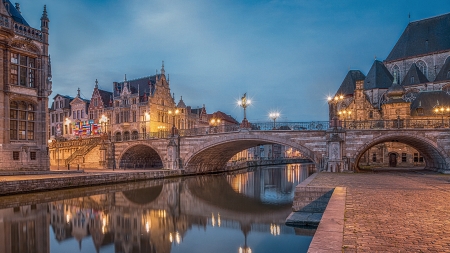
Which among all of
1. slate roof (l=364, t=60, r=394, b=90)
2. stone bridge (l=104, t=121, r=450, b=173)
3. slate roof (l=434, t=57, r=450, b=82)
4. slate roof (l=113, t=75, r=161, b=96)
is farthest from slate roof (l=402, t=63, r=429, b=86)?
slate roof (l=113, t=75, r=161, b=96)

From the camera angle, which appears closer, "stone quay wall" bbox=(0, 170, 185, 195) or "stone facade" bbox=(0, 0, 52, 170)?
"stone quay wall" bbox=(0, 170, 185, 195)

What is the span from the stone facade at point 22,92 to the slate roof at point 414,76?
48.6m

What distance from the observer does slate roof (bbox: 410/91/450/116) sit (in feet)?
142

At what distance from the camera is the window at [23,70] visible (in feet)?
92.7

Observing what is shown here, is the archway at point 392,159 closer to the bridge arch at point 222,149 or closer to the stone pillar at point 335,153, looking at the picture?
the bridge arch at point 222,149

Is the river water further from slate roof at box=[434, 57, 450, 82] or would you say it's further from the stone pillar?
slate roof at box=[434, 57, 450, 82]

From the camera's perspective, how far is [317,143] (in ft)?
95.5

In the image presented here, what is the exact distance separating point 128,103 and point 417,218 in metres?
51.9

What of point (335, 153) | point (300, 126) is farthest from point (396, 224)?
point (300, 126)

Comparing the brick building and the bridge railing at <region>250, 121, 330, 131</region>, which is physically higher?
the brick building

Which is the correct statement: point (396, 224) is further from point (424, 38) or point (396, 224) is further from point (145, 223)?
point (424, 38)

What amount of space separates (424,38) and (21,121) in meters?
56.1

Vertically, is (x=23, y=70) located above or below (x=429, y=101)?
above

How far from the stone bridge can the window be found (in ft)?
47.5
